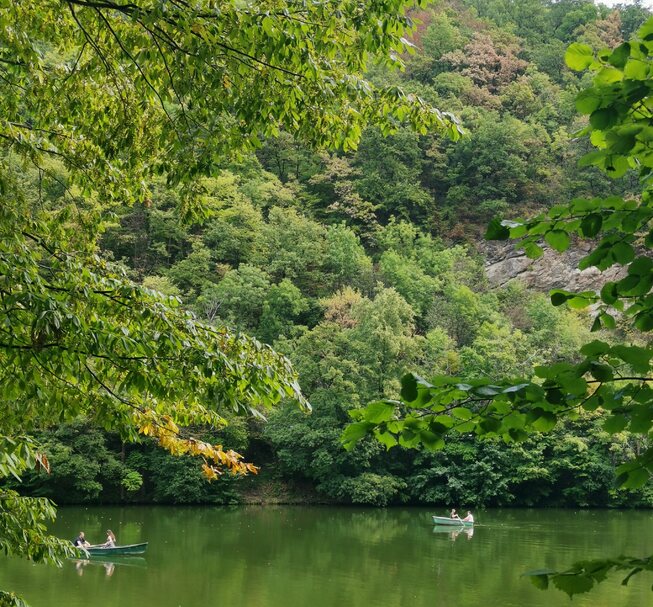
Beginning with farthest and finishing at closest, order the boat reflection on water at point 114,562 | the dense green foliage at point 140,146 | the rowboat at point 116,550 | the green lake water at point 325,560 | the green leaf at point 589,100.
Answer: the rowboat at point 116,550
the boat reflection on water at point 114,562
the green lake water at point 325,560
the dense green foliage at point 140,146
the green leaf at point 589,100

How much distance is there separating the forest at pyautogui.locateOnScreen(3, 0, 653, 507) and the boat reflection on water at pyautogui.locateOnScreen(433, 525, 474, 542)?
4.64 meters

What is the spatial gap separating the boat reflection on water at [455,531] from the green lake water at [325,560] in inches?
3.6

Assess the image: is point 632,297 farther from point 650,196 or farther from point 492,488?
point 492,488

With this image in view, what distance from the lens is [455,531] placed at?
78.9 feet

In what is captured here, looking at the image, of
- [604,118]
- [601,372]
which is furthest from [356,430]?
[604,118]

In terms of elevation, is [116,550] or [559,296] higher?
[559,296]

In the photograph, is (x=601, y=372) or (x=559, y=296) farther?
(x=559, y=296)

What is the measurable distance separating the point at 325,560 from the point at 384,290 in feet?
→ 48.3

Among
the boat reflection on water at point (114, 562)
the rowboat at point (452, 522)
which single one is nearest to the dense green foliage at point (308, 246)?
the boat reflection on water at point (114, 562)

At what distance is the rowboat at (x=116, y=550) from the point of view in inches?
696

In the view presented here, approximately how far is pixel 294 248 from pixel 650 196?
37.9 m

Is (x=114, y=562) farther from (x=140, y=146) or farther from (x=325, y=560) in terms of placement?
(x=140, y=146)

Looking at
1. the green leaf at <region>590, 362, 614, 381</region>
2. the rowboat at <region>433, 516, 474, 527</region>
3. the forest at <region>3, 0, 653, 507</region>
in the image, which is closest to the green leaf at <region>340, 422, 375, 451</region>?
the green leaf at <region>590, 362, 614, 381</region>

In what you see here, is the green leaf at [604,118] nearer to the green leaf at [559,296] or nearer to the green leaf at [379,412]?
the green leaf at [559,296]
